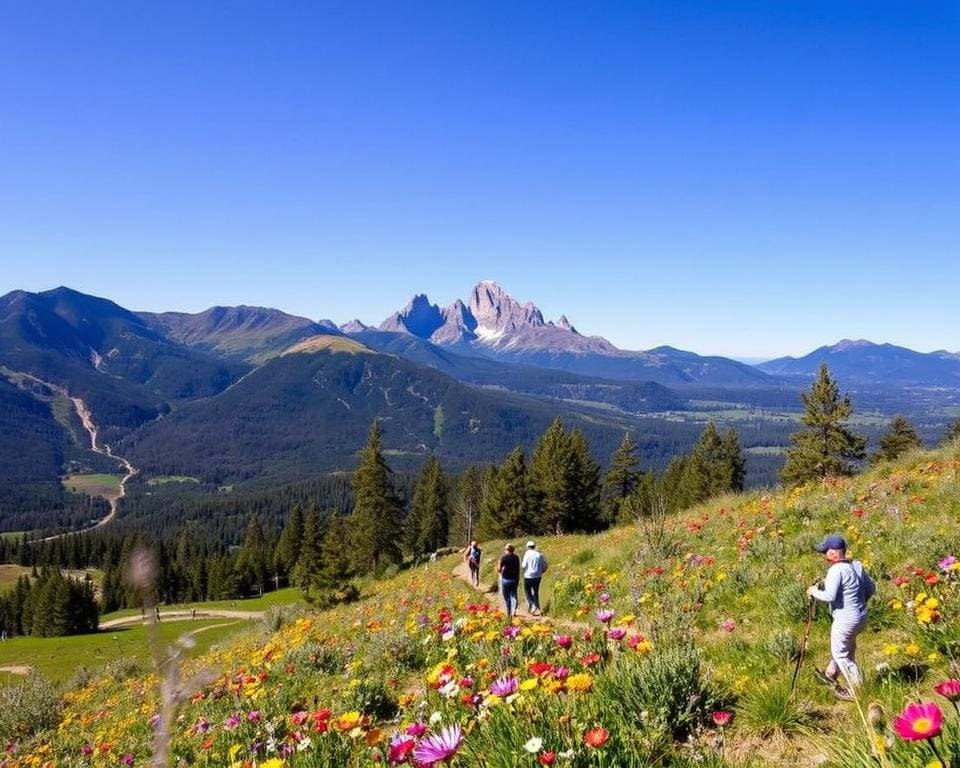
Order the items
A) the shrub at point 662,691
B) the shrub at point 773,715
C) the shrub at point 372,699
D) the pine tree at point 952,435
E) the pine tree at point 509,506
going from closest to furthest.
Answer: the shrub at point 662,691 → the shrub at point 773,715 → the shrub at point 372,699 → the pine tree at point 952,435 → the pine tree at point 509,506

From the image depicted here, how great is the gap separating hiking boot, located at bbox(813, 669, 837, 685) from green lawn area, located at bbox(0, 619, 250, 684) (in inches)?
1811

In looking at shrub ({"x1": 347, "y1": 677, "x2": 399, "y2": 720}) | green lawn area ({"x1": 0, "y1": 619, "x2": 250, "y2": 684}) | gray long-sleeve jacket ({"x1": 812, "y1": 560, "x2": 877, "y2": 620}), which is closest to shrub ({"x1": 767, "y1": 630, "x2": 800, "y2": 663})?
gray long-sleeve jacket ({"x1": 812, "y1": 560, "x2": 877, "y2": 620})

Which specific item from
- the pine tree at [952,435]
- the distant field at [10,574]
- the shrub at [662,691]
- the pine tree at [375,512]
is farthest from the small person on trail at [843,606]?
the distant field at [10,574]

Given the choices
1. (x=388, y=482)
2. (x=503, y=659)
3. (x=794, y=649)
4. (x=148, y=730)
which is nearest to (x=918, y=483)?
(x=794, y=649)

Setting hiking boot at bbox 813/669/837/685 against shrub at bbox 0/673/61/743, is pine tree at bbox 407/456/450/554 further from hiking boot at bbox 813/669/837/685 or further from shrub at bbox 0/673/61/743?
hiking boot at bbox 813/669/837/685

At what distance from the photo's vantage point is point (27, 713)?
13.6 metres

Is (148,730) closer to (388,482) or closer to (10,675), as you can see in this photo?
(388,482)

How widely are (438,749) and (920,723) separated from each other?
2.09m

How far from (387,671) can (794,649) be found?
5.05 meters

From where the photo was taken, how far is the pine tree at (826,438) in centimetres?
4150

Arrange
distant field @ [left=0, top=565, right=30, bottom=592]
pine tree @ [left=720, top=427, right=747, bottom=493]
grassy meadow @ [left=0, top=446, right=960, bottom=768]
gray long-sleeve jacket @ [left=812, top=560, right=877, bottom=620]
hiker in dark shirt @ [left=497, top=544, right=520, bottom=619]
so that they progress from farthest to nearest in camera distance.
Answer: distant field @ [left=0, top=565, right=30, bottom=592] → pine tree @ [left=720, top=427, right=747, bottom=493] → hiker in dark shirt @ [left=497, top=544, right=520, bottom=619] → gray long-sleeve jacket @ [left=812, top=560, right=877, bottom=620] → grassy meadow @ [left=0, top=446, right=960, bottom=768]

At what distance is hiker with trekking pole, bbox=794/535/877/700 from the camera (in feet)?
16.9

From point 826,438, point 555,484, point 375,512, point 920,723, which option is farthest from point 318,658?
point 555,484

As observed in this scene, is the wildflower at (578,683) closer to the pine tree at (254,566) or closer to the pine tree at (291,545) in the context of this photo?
the pine tree at (291,545)
